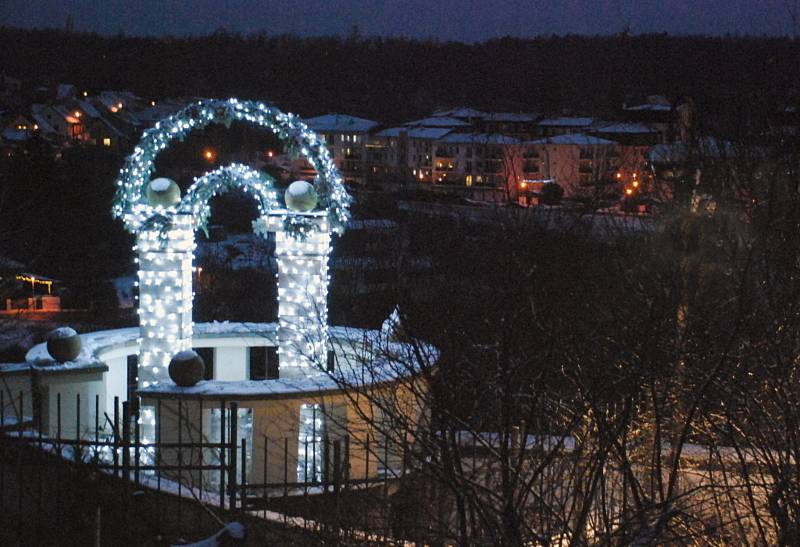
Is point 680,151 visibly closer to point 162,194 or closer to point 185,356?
point 185,356

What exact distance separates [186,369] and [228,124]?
343 centimetres

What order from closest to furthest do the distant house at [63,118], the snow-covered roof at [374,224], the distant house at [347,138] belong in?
the snow-covered roof at [374,224]
the distant house at [63,118]
the distant house at [347,138]

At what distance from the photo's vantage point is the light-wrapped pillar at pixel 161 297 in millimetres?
11758

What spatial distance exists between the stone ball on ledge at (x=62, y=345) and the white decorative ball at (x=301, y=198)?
2.83 meters

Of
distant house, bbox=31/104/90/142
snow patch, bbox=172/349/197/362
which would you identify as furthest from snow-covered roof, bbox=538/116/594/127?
snow patch, bbox=172/349/197/362

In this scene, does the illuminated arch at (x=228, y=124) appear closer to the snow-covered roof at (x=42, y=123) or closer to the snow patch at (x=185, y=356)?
the snow patch at (x=185, y=356)

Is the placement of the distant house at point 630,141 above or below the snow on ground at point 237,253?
above

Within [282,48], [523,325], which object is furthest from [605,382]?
A: [282,48]

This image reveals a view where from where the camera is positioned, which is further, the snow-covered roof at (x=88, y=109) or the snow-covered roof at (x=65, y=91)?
the snow-covered roof at (x=65, y=91)

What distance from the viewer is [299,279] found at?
12.0 m

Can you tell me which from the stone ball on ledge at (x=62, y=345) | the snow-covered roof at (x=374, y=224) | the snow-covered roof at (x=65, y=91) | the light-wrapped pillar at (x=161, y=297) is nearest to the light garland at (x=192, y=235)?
the light-wrapped pillar at (x=161, y=297)

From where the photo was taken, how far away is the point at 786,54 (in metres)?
10.2

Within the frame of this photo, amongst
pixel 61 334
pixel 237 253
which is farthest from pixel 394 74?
pixel 61 334

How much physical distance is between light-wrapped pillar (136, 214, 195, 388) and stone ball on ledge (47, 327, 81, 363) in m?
0.97
